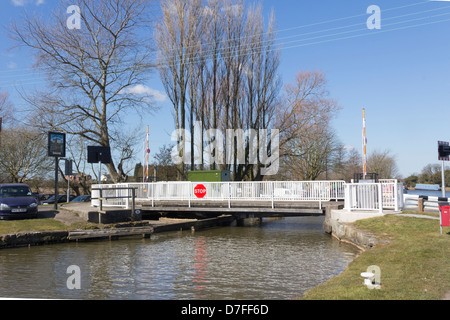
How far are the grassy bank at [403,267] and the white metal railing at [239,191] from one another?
613cm

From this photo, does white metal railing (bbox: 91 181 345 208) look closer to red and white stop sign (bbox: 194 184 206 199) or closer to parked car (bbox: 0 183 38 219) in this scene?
red and white stop sign (bbox: 194 184 206 199)

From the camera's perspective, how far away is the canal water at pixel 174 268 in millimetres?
8844

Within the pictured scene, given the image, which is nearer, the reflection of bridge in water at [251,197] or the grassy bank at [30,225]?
the grassy bank at [30,225]

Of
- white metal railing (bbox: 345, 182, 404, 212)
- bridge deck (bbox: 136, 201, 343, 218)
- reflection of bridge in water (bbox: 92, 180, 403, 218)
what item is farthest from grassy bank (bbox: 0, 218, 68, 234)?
white metal railing (bbox: 345, 182, 404, 212)

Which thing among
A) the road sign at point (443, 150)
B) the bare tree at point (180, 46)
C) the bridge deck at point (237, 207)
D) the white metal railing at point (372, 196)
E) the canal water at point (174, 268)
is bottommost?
the canal water at point (174, 268)

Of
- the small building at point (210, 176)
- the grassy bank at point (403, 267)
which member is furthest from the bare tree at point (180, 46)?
the grassy bank at point (403, 267)

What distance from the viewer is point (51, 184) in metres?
56.3

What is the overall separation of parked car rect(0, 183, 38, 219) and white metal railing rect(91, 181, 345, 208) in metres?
3.45

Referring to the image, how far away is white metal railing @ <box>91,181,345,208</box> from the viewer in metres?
20.6

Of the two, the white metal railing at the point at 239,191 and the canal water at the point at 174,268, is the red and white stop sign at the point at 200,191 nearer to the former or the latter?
the white metal railing at the point at 239,191
